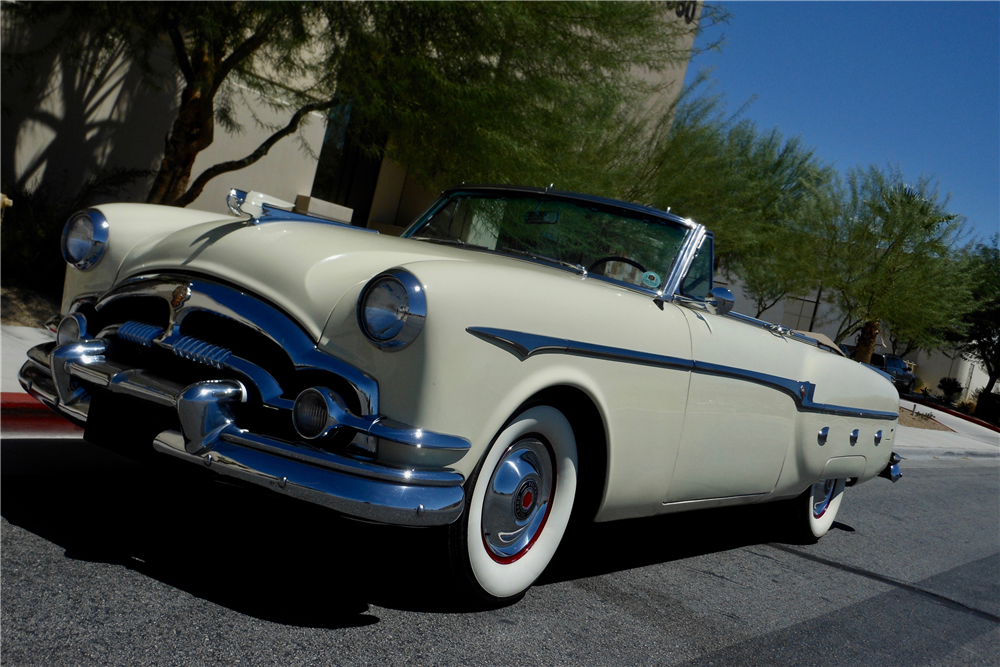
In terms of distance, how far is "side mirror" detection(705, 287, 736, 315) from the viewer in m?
3.84

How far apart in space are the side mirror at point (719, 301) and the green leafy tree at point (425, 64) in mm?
4303

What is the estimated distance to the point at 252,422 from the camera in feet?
8.34

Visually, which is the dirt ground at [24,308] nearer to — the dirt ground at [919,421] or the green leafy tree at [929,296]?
the green leafy tree at [929,296]

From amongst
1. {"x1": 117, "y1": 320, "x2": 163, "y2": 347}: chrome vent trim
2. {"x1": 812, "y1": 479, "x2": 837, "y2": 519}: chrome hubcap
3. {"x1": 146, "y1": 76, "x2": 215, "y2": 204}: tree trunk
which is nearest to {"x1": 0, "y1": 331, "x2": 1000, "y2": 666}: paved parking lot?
{"x1": 812, "y1": 479, "x2": 837, "y2": 519}: chrome hubcap

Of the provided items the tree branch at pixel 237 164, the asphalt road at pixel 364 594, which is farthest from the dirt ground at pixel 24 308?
the asphalt road at pixel 364 594

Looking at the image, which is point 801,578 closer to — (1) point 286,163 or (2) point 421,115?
(2) point 421,115

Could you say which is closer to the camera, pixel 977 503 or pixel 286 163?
pixel 977 503

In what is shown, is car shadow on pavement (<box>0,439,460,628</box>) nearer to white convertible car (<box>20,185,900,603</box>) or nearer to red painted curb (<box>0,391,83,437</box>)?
white convertible car (<box>20,185,900,603</box>)

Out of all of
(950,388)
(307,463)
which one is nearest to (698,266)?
(307,463)

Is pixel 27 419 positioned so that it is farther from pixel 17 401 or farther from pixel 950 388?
pixel 950 388

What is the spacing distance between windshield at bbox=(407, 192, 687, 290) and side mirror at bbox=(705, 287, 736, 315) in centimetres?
24

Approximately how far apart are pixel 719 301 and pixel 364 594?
6.62 feet

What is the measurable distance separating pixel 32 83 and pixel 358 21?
3.67m

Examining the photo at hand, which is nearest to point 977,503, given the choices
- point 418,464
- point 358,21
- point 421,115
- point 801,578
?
point 801,578
